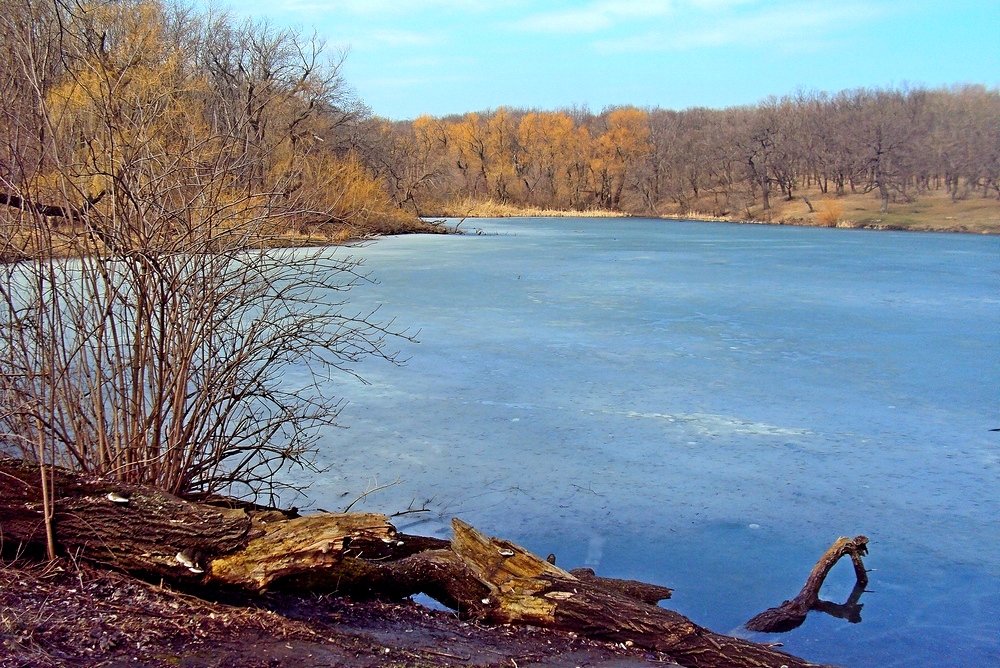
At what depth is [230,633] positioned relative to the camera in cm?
303

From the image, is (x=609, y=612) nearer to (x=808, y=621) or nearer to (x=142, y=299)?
(x=808, y=621)

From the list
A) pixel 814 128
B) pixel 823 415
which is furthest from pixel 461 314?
pixel 814 128

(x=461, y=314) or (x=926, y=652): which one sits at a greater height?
(x=461, y=314)

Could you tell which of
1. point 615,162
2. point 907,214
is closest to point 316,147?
point 907,214

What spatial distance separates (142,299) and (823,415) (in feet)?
17.7

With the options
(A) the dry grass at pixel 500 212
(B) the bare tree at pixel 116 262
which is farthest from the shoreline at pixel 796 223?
(B) the bare tree at pixel 116 262

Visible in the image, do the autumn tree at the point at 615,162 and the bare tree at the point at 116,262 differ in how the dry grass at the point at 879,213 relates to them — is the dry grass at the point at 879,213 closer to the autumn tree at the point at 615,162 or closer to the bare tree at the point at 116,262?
the autumn tree at the point at 615,162

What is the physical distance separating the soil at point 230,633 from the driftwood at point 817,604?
81cm

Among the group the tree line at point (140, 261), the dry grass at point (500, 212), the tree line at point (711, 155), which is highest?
the tree line at point (711, 155)

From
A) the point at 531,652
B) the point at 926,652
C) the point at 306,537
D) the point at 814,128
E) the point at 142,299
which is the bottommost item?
the point at 926,652

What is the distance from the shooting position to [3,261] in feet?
12.3

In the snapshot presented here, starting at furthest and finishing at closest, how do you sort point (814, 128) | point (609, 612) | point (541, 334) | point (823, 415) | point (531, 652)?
point (814, 128), point (541, 334), point (823, 415), point (609, 612), point (531, 652)

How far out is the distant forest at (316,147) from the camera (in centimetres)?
381

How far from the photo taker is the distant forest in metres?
3.81
